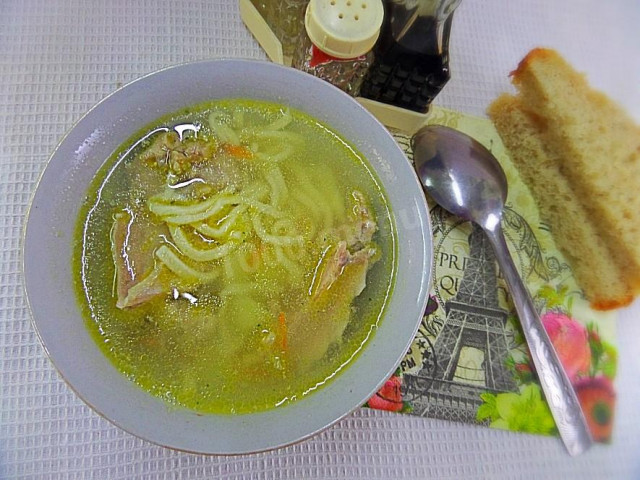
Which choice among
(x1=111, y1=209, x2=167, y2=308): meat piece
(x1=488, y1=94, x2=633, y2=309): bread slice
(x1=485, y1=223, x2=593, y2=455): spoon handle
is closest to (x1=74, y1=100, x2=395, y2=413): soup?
(x1=111, y1=209, x2=167, y2=308): meat piece

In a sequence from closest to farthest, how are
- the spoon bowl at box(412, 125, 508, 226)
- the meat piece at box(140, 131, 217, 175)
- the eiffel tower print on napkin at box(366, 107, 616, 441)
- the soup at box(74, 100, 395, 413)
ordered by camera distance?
the soup at box(74, 100, 395, 413) → the meat piece at box(140, 131, 217, 175) → the eiffel tower print on napkin at box(366, 107, 616, 441) → the spoon bowl at box(412, 125, 508, 226)

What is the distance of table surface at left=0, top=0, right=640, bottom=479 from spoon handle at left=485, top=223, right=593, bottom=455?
6 centimetres

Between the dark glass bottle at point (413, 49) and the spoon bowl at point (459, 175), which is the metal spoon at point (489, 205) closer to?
the spoon bowl at point (459, 175)

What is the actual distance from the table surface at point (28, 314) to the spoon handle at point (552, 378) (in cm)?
6

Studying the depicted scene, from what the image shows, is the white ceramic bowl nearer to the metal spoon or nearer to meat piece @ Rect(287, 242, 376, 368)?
meat piece @ Rect(287, 242, 376, 368)

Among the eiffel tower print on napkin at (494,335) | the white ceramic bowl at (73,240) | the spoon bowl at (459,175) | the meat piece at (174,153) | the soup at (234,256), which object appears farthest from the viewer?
the spoon bowl at (459,175)

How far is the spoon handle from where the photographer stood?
5.03 ft

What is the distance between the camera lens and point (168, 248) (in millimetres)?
1372

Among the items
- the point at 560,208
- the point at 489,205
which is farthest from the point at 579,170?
the point at 489,205


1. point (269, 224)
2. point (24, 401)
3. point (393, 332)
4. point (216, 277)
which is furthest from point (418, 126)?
point (24, 401)

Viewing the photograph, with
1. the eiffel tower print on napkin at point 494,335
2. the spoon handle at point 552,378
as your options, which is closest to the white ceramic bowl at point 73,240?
the eiffel tower print on napkin at point 494,335

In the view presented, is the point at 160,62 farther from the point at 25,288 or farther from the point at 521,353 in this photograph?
the point at 521,353

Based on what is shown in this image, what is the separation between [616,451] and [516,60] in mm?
1436

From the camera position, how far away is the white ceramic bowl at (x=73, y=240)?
1161 mm
